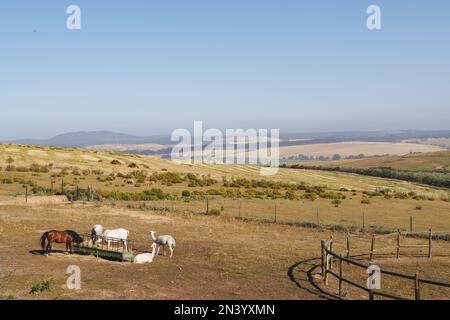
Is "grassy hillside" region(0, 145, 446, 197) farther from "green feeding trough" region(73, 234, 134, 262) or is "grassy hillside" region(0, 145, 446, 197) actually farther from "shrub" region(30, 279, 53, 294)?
"shrub" region(30, 279, 53, 294)

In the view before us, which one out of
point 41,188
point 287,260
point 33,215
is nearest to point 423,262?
point 287,260

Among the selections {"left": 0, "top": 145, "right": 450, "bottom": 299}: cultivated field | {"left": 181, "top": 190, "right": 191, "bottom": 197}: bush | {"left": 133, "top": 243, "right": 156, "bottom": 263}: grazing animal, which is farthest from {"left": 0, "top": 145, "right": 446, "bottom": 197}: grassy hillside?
{"left": 133, "top": 243, "right": 156, "bottom": 263}: grazing animal

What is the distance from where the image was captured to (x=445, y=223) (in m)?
38.1

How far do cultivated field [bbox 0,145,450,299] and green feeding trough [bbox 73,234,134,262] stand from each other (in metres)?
0.48

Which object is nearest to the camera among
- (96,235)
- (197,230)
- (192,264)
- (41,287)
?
(41,287)

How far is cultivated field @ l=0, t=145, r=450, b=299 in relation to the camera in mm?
16359

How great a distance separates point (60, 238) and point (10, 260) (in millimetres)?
2182

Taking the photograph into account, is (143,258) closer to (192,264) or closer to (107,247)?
(192,264)

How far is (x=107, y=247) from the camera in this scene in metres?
22.4

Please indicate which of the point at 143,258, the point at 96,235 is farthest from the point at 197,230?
the point at 143,258

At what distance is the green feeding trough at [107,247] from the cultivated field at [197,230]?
48 cm

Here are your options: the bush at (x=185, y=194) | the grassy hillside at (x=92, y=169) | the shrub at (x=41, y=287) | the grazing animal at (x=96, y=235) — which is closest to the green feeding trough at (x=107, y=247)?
the grazing animal at (x=96, y=235)

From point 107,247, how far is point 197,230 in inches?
305
